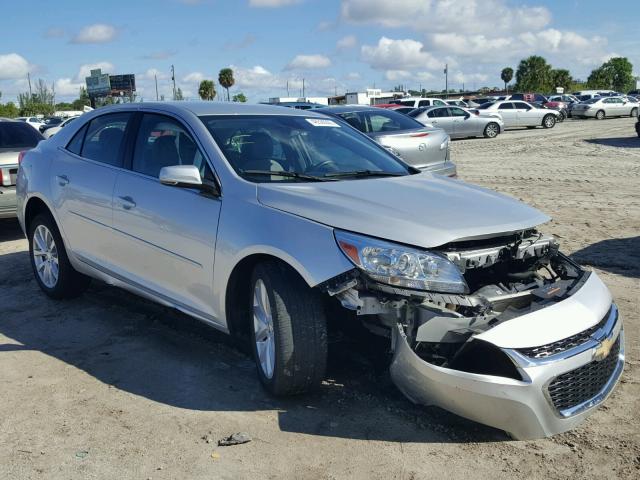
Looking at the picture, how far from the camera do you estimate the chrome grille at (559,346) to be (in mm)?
3090

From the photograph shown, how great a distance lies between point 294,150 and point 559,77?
98512mm

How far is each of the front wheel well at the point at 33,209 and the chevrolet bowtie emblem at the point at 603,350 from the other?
14.9 ft

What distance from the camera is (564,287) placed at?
3.60m

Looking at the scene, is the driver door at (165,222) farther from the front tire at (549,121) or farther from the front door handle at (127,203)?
the front tire at (549,121)

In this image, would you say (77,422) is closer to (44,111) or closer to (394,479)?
(394,479)

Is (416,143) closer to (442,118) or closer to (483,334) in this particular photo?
(483,334)

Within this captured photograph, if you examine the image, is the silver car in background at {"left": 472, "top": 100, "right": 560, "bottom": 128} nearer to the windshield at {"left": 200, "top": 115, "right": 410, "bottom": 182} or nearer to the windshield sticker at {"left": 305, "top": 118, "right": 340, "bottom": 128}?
the windshield sticker at {"left": 305, "top": 118, "right": 340, "bottom": 128}

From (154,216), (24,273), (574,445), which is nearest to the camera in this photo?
(574,445)

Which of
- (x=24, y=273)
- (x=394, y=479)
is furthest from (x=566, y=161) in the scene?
(x=394, y=479)

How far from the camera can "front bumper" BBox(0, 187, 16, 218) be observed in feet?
27.7

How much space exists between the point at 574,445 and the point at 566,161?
14.8 m

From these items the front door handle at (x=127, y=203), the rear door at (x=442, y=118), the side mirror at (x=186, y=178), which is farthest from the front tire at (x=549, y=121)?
the side mirror at (x=186, y=178)

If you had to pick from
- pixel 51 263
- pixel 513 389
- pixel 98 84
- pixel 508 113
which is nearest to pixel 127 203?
pixel 51 263

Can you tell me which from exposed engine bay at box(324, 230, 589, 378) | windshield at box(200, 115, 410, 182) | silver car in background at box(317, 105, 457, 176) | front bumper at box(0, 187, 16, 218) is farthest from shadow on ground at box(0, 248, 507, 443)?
silver car in background at box(317, 105, 457, 176)
